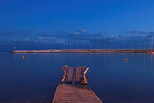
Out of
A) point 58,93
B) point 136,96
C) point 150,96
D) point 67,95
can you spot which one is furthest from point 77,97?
point 150,96

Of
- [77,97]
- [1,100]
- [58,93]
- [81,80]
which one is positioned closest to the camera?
[77,97]

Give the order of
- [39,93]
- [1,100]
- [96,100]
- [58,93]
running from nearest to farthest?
[96,100]
[58,93]
[1,100]
[39,93]

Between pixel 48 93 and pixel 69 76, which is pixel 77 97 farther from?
pixel 69 76

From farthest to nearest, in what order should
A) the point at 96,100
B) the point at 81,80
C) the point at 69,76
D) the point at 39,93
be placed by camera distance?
the point at 69,76, the point at 81,80, the point at 39,93, the point at 96,100

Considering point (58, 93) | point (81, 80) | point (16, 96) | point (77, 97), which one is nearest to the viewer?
point (77, 97)

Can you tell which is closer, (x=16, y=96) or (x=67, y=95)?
(x=67, y=95)

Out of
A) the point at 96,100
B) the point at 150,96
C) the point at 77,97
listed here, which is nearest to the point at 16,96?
the point at 77,97

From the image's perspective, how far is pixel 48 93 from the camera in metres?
19.0

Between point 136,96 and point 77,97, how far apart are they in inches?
315

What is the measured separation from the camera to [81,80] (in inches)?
912

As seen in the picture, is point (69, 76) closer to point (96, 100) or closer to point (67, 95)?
point (67, 95)

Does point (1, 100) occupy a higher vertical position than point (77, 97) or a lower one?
lower

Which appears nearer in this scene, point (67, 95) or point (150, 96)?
point (67, 95)

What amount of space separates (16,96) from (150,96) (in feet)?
46.8
